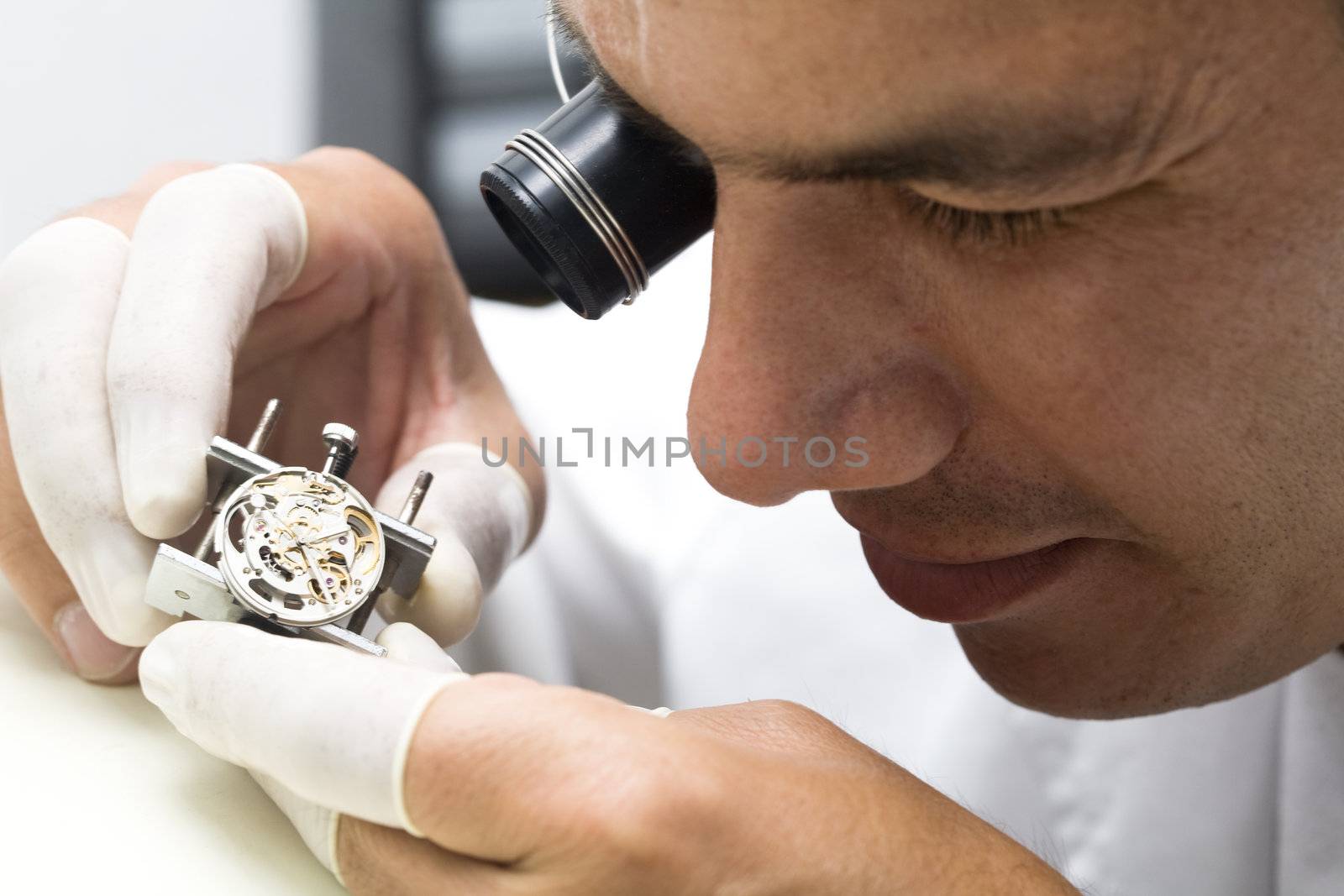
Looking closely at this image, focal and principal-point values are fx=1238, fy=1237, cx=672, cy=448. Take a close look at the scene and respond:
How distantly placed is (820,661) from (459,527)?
0.48m

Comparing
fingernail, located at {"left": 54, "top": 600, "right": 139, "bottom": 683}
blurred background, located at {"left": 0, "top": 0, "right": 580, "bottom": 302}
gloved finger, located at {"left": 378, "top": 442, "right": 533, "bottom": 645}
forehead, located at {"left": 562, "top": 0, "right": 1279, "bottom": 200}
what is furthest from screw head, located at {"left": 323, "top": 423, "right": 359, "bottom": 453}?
blurred background, located at {"left": 0, "top": 0, "right": 580, "bottom": 302}

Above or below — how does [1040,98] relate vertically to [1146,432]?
above

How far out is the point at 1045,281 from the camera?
665 millimetres

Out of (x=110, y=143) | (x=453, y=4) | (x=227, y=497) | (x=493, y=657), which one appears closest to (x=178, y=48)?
(x=110, y=143)

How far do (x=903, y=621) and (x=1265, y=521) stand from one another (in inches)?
22.0

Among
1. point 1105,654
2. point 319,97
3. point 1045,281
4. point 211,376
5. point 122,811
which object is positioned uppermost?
point 319,97

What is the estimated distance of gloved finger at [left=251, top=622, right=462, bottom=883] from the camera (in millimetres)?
708

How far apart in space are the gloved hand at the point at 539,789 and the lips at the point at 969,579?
19 cm

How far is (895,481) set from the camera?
75cm

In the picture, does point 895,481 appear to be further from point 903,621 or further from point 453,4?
point 453,4

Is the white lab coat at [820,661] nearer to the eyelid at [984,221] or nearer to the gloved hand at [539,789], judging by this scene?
the gloved hand at [539,789]

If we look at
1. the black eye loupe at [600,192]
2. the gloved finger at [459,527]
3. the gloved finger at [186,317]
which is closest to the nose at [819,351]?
the black eye loupe at [600,192]

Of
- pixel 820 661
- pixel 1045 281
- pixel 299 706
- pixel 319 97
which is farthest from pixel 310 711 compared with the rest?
pixel 319 97

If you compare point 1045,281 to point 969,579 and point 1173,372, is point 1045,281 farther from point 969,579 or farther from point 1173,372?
point 969,579
